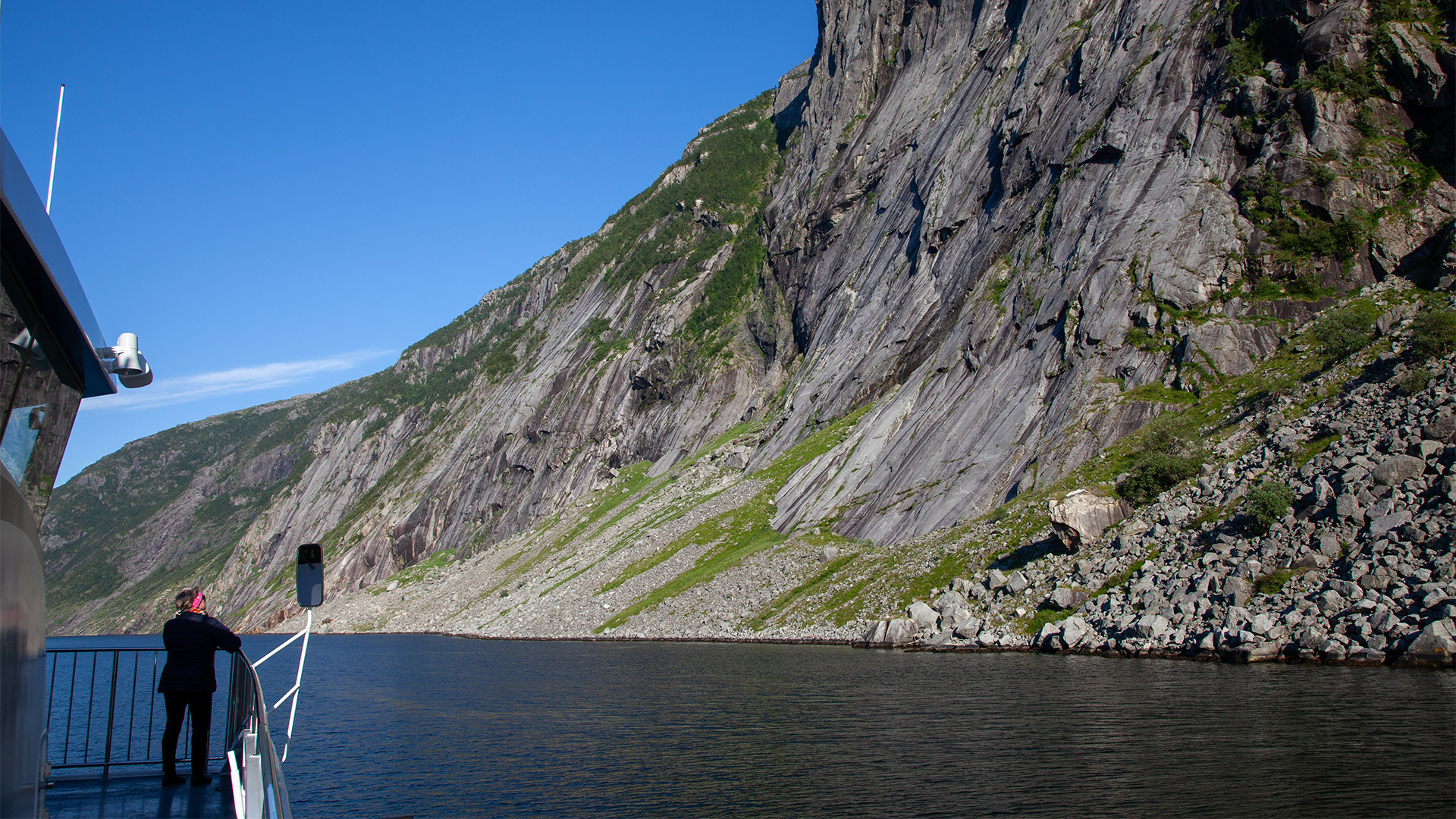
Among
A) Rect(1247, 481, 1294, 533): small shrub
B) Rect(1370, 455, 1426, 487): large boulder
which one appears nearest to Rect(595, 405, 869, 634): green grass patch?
Rect(1247, 481, 1294, 533): small shrub

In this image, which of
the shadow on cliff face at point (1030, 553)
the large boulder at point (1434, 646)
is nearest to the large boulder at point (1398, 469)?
the large boulder at point (1434, 646)

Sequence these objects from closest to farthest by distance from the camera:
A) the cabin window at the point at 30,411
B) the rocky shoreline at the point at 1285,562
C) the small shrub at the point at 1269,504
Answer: the cabin window at the point at 30,411 < the rocky shoreline at the point at 1285,562 < the small shrub at the point at 1269,504

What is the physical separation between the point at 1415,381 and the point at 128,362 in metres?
48.3

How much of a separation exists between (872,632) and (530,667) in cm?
2029

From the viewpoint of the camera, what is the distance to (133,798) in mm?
13039

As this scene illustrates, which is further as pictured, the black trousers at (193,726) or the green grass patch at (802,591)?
the green grass patch at (802,591)

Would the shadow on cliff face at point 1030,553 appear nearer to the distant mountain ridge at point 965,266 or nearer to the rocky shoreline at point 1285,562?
the rocky shoreline at point 1285,562

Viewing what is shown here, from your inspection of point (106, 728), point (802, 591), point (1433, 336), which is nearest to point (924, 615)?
point (802, 591)

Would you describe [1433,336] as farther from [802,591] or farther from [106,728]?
[106,728]

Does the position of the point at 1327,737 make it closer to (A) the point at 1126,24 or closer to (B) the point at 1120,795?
(B) the point at 1120,795

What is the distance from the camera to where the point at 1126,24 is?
80.3 meters

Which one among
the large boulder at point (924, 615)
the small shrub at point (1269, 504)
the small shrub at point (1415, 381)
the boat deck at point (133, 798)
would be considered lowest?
the large boulder at point (924, 615)

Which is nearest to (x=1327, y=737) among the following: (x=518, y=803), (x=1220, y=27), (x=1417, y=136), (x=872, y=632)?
(x=518, y=803)

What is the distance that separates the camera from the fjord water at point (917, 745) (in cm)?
1747
